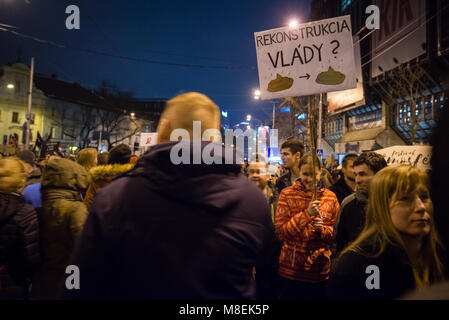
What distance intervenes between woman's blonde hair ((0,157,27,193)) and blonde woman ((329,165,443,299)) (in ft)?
9.49

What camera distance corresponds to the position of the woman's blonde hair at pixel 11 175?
2717 mm

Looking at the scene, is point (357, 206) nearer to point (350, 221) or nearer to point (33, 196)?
point (350, 221)

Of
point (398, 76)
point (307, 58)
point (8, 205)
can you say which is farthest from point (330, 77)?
point (398, 76)

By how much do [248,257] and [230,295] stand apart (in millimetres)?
191

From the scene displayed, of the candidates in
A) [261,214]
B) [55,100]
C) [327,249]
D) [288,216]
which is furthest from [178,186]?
[55,100]

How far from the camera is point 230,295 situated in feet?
4.44

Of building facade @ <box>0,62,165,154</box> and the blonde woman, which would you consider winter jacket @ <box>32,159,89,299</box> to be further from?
building facade @ <box>0,62,165,154</box>

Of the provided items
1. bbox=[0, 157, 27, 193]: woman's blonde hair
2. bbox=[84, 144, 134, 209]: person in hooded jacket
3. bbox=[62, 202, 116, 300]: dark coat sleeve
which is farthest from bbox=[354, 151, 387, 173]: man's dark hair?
bbox=[0, 157, 27, 193]: woman's blonde hair

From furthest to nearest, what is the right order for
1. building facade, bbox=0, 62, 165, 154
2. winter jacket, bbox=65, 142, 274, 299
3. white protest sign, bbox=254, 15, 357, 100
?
building facade, bbox=0, 62, 165, 154
white protest sign, bbox=254, 15, 357, 100
winter jacket, bbox=65, 142, 274, 299

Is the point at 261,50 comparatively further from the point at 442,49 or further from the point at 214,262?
the point at 442,49

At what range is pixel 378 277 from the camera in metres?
1.67

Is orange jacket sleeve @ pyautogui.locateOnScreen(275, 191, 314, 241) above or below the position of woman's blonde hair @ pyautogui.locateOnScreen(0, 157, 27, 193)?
below

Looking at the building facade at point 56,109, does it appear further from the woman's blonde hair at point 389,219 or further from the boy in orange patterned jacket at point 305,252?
the woman's blonde hair at point 389,219

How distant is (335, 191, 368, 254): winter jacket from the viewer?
2941 mm
